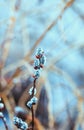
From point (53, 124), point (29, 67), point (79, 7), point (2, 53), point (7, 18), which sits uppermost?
point (79, 7)

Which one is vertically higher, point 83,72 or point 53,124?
point 83,72

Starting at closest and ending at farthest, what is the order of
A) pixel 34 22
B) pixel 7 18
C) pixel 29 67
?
pixel 29 67 → pixel 7 18 → pixel 34 22

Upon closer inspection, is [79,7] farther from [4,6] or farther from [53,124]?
[53,124]

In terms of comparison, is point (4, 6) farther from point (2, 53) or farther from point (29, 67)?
point (29, 67)

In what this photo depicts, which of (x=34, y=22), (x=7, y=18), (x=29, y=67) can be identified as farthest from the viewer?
(x=34, y=22)

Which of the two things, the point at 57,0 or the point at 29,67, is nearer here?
the point at 29,67

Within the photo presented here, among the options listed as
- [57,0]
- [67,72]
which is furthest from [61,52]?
[57,0]
